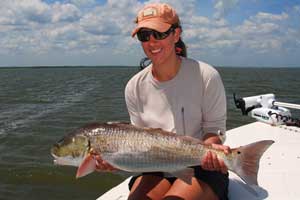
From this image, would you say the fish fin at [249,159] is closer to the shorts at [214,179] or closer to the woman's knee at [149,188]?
the shorts at [214,179]

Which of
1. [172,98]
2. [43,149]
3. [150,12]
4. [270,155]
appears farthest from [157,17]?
[43,149]

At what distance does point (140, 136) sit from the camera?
3408mm

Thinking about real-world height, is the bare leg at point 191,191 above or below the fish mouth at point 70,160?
below

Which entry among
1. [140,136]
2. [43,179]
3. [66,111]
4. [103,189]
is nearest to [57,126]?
[66,111]

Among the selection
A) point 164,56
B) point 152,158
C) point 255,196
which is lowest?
point 255,196

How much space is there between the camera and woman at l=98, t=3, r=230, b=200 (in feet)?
11.8

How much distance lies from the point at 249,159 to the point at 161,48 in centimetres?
125

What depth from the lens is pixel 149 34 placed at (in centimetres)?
366

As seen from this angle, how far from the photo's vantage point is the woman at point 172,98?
3590mm

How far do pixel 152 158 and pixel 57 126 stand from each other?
12831mm

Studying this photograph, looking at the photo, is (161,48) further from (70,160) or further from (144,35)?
(70,160)

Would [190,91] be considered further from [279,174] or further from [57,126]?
[57,126]

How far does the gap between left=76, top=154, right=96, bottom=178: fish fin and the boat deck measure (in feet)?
3.81

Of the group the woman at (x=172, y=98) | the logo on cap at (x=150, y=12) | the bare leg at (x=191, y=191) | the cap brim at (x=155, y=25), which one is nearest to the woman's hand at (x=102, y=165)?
the woman at (x=172, y=98)
